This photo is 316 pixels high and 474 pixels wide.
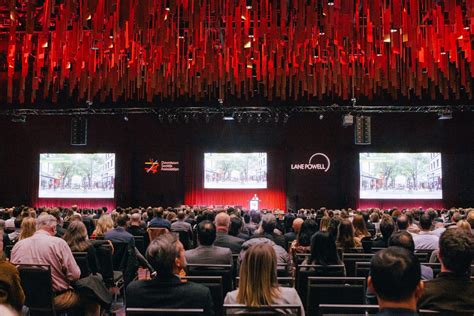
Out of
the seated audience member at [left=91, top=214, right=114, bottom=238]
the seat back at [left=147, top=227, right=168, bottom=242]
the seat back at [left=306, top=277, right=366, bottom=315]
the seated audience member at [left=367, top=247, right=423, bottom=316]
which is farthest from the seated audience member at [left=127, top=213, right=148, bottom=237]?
the seated audience member at [left=367, top=247, right=423, bottom=316]

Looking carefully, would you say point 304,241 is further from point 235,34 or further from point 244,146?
point 244,146

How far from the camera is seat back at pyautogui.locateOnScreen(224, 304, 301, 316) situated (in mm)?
2484

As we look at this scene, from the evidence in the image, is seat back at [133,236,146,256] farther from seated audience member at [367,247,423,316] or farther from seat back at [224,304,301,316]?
seated audience member at [367,247,423,316]

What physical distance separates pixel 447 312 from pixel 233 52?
9118mm

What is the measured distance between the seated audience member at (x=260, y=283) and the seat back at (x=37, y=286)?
1947 millimetres

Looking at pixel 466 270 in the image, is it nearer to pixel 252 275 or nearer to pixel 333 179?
pixel 252 275

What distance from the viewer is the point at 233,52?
35.7ft

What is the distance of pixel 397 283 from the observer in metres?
1.87

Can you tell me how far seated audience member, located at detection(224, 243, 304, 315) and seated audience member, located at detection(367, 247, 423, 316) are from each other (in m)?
0.80

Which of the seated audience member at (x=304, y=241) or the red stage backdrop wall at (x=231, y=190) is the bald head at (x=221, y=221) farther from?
the red stage backdrop wall at (x=231, y=190)

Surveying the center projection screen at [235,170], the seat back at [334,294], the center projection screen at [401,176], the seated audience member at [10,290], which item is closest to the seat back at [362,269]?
the seat back at [334,294]

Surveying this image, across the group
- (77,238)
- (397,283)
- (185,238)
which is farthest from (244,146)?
(397,283)

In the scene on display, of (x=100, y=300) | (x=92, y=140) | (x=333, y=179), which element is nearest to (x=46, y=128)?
(x=92, y=140)

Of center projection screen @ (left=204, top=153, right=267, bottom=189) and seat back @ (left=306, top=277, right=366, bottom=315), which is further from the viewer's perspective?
center projection screen @ (left=204, top=153, right=267, bottom=189)
